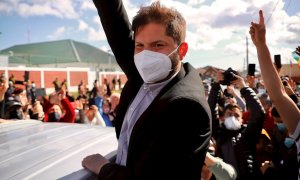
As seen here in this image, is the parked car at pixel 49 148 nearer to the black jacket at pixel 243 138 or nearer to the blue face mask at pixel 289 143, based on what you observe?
the black jacket at pixel 243 138

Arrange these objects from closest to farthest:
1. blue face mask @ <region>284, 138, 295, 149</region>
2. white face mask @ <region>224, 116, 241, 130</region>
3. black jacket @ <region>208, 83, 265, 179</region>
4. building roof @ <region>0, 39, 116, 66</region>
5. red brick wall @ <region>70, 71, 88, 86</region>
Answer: black jacket @ <region>208, 83, 265, 179</region>, blue face mask @ <region>284, 138, 295, 149</region>, white face mask @ <region>224, 116, 241, 130</region>, red brick wall @ <region>70, 71, 88, 86</region>, building roof @ <region>0, 39, 116, 66</region>

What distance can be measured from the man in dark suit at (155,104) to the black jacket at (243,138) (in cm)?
168

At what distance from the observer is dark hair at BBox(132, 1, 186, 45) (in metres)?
1.46

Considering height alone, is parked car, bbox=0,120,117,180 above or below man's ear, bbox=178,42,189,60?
below

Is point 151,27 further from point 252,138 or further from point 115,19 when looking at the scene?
point 252,138

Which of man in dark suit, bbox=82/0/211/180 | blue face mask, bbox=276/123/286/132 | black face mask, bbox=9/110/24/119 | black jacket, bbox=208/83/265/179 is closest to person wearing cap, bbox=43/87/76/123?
black face mask, bbox=9/110/24/119

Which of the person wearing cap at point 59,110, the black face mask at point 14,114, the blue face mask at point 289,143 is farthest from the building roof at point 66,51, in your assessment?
the blue face mask at point 289,143

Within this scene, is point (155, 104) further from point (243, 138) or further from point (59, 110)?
point (59, 110)

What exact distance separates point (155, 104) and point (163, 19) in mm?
445

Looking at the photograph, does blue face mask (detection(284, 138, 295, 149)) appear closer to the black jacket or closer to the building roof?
the black jacket

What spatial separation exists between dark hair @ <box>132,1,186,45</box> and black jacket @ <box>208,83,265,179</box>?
182cm

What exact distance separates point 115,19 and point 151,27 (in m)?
0.30

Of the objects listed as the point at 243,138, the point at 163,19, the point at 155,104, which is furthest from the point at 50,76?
the point at 155,104

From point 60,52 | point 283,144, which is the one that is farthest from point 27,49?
point 283,144
